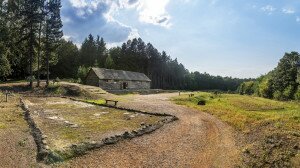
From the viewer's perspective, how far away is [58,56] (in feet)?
311

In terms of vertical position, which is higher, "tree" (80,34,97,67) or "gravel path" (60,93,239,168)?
"tree" (80,34,97,67)

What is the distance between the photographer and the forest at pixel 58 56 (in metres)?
52.9

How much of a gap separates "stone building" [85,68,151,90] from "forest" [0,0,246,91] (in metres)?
9.40

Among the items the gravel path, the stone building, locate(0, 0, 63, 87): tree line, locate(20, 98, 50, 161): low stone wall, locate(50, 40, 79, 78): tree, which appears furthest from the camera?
locate(50, 40, 79, 78): tree

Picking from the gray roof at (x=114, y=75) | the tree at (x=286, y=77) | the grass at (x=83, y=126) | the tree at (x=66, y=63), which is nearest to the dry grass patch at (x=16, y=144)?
the grass at (x=83, y=126)

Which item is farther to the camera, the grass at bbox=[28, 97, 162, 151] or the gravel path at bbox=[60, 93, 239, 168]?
the grass at bbox=[28, 97, 162, 151]

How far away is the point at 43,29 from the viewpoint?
56219mm

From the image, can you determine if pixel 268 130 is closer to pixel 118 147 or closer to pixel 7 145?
pixel 118 147

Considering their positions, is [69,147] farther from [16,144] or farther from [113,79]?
[113,79]

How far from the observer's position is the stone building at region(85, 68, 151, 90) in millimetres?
71000

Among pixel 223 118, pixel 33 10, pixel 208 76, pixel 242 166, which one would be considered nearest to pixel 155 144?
pixel 242 166

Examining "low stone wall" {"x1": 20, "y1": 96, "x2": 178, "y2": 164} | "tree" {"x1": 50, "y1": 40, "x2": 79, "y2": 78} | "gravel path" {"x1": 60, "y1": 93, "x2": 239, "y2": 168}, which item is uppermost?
"tree" {"x1": 50, "y1": 40, "x2": 79, "y2": 78}

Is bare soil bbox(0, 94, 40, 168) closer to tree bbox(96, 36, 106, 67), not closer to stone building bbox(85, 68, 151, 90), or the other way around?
stone building bbox(85, 68, 151, 90)

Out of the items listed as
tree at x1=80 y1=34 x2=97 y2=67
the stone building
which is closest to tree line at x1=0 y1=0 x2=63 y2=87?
the stone building
